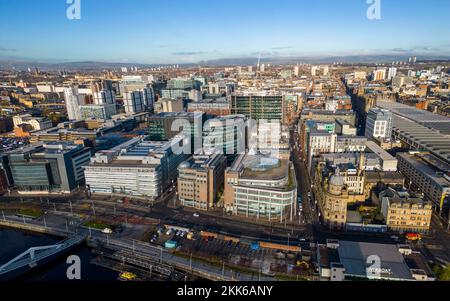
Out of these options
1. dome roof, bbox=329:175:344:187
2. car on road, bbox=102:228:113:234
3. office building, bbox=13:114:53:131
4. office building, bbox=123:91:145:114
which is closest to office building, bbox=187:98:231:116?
office building, bbox=123:91:145:114

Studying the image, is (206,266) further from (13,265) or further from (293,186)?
(13,265)

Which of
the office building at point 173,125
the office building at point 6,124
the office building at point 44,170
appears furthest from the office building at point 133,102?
the office building at point 44,170

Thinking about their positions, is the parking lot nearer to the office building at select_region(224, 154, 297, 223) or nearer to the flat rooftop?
the flat rooftop

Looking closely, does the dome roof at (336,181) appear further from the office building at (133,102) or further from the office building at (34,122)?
the office building at (133,102)

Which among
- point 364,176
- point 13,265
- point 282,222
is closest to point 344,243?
point 282,222

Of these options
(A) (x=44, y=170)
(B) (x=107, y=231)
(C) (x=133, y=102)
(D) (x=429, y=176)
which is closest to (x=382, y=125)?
(D) (x=429, y=176)

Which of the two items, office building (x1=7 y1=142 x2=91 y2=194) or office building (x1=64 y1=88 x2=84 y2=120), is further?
office building (x1=64 y1=88 x2=84 y2=120)

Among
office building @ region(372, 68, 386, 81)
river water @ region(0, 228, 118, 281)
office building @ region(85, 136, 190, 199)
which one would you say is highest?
office building @ region(372, 68, 386, 81)

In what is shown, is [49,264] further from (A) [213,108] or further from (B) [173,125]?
(A) [213,108]
